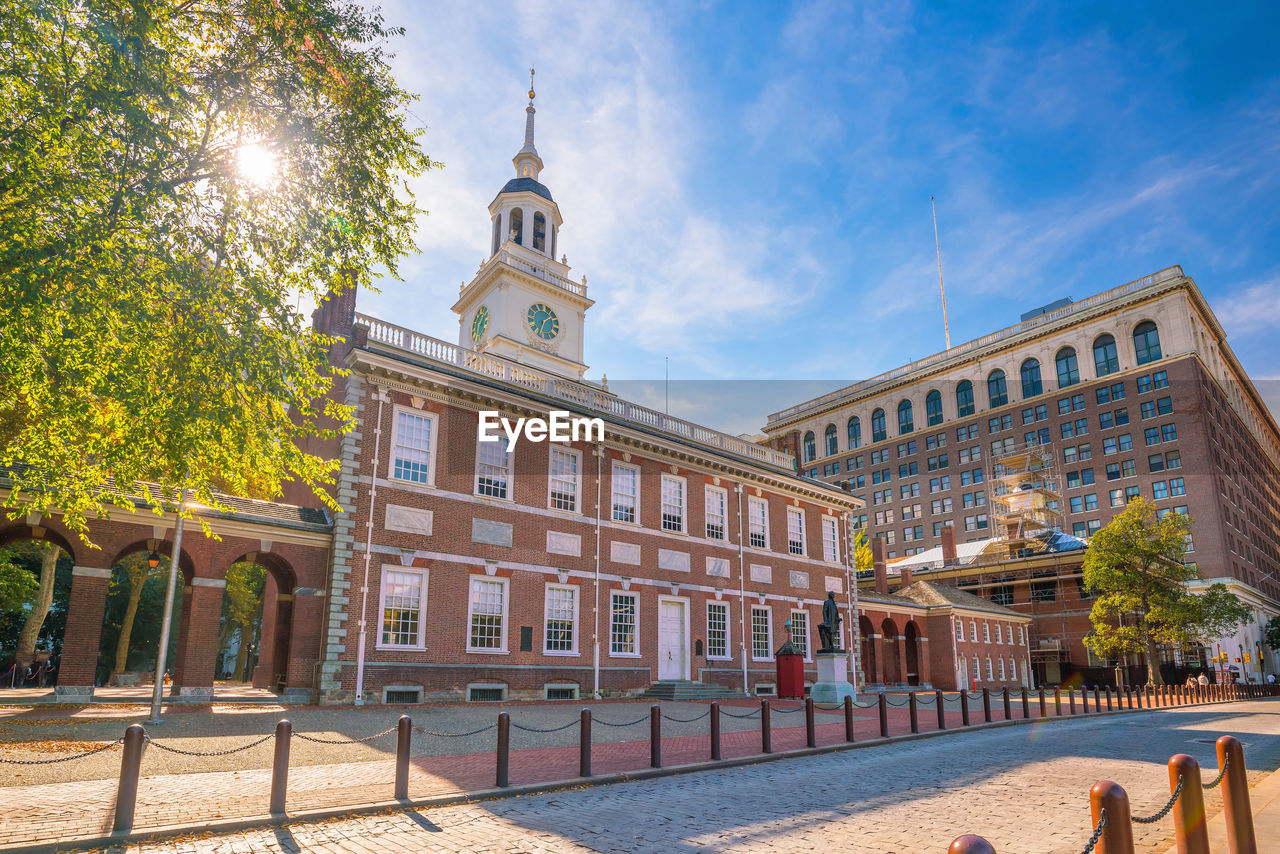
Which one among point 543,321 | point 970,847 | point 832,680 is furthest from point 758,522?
point 970,847

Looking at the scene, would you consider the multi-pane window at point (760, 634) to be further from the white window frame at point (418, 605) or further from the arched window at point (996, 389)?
the arched window at point (996, 389)

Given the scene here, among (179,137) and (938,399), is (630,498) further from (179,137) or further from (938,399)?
(938,399)

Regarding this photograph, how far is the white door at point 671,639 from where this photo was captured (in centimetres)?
2962

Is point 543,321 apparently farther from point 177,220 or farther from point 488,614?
point 177,220

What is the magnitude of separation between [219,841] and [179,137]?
10.3 m

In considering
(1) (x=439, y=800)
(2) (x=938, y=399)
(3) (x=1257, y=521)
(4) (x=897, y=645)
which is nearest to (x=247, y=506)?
(1) (x=439, y=800)

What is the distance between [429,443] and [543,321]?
737 inches

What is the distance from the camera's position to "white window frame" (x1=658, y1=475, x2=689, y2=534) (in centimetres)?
3077

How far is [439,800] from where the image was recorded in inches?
381

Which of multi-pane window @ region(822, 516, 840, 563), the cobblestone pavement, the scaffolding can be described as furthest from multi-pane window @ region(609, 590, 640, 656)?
the scaffolding

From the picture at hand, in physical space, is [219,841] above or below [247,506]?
below

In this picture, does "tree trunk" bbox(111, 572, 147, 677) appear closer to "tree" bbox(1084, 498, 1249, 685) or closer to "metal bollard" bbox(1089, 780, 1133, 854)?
Result: "metal bollard" bbox(1089, 780, 1133, 854)

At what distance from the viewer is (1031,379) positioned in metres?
82.1

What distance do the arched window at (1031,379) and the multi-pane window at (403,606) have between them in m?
73.9
